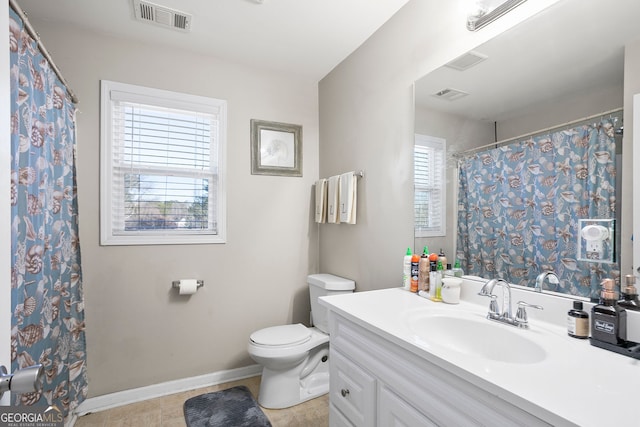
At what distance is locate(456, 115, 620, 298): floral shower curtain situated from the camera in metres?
1.06

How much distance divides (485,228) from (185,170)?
1.98 meters

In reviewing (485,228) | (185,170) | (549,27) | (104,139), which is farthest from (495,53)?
(104,139)

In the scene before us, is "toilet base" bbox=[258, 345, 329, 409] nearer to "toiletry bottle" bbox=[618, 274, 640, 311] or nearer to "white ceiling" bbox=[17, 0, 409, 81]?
"toiletry bottle" bbox=[618, 274, 640, 311]

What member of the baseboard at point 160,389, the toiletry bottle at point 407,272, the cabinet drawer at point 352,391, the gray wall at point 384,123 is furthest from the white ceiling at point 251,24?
the baseboard at point 160,389

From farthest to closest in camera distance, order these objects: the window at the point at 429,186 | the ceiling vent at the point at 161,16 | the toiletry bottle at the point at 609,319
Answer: the ceiling vent at the point at 161,16 → the window at the point at 429,186 → the toiletry bottle at the point at 609,319

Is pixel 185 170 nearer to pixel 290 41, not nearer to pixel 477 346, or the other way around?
pixel 290 41

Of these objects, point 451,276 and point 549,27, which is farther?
point 451,276

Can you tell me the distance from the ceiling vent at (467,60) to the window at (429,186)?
0.35 meters

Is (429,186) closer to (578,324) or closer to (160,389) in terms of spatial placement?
(578,324)

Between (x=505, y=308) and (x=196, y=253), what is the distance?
1956 millimetres

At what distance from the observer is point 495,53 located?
4.57 feet

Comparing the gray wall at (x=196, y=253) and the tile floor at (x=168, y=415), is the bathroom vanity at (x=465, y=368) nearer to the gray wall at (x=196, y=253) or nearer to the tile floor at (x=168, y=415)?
the tile floor at (x=168, y=415)

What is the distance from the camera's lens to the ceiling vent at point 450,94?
61.6 inches

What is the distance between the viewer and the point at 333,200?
241 centimetres
